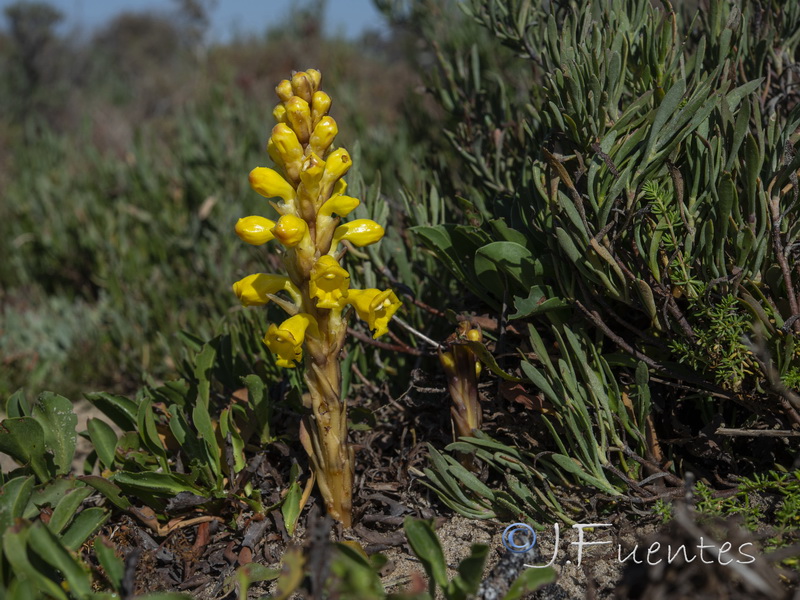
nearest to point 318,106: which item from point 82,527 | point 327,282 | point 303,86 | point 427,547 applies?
point 303,86

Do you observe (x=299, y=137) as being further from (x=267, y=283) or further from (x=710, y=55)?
(x=710, y=55)

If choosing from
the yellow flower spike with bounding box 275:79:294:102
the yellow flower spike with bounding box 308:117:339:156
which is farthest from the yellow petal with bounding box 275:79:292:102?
the yellow flower spike with bounding box 308:117:339:156

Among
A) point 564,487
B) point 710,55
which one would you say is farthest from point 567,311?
point 710,55

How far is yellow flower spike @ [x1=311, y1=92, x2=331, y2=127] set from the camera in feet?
5.75

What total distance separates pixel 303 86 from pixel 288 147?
0.17 meters

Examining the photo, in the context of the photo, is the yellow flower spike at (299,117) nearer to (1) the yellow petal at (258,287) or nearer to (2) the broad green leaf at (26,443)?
(1) the yellow petal at (258,287)

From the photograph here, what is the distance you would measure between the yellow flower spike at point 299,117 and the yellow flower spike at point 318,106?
0.05 feet

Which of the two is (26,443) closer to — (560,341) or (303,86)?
(303,86)

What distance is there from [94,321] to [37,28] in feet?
39.3

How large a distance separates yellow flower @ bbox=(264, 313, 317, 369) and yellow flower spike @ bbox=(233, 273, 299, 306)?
9 cm

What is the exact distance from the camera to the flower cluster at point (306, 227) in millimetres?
1709

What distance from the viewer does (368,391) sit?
8.21 feet

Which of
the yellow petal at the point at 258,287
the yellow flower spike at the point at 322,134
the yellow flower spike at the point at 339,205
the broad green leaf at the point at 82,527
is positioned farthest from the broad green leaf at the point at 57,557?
the yellow flower spike at the point at 322,134

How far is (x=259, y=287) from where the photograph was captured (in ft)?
5.97
